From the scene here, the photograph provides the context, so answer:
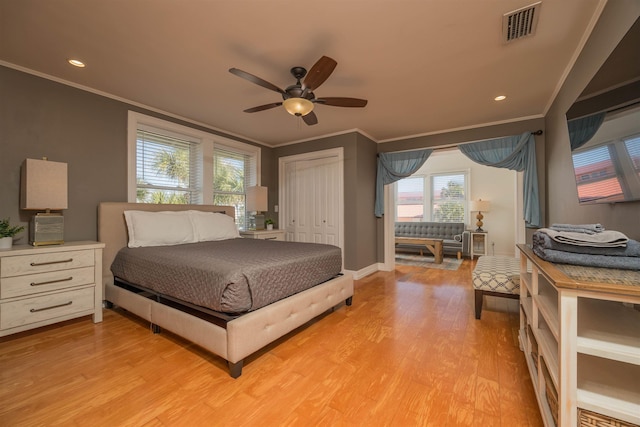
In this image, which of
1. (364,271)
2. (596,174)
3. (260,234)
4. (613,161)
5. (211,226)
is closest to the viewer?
(613,161)

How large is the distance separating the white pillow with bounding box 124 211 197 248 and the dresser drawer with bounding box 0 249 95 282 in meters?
0.42

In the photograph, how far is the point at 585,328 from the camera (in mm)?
1051

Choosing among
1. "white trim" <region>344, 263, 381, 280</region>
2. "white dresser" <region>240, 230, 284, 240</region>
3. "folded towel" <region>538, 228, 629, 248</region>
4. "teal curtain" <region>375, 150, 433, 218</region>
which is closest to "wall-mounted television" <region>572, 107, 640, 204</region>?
"folded towel" <region>538, 228, 629, 248</region>

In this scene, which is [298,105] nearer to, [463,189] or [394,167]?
[394,167]

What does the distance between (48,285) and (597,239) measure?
383 cm

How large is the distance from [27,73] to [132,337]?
2740 mm

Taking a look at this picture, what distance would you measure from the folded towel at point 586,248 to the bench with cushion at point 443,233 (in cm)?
500

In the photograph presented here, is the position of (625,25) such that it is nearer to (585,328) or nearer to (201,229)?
(585,328)

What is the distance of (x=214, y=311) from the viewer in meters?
1.82

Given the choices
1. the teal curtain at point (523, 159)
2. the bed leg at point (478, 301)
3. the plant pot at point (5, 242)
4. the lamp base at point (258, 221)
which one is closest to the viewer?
the plant pot at point (5, 242)

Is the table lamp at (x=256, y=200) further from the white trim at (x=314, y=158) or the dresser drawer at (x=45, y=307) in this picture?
the dresser drawer at (x=45, y=307)

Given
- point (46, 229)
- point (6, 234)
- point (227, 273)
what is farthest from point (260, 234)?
point (6, 234)

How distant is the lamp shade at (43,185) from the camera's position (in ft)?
7.54

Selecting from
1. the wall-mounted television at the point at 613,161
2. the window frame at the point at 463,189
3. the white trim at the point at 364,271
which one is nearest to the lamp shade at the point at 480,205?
the window frame at the point at 463,189
